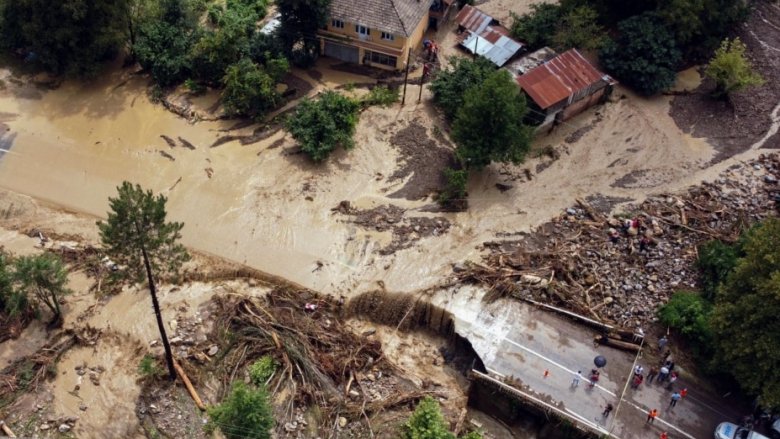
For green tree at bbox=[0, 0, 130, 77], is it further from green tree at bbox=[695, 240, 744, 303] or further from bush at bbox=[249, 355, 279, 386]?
green tree at bbox=[695, 240, 744, 303]

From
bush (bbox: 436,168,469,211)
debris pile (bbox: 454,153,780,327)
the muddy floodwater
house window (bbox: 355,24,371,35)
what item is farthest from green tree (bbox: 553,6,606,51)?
bush (bbox: 436,168,469,211)

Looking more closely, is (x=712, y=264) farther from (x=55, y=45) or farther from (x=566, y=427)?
(x=55, y=45)

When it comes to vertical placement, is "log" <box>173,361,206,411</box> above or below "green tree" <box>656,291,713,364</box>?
below

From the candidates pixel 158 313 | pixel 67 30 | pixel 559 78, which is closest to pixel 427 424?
pixel 158 313

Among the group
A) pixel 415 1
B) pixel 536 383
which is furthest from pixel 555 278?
pixel 415 1

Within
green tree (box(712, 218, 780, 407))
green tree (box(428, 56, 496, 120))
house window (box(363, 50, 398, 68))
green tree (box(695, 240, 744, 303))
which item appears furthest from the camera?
house window (box(363, 50, 398, 68))

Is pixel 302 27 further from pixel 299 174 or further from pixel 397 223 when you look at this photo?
pixel 397 223

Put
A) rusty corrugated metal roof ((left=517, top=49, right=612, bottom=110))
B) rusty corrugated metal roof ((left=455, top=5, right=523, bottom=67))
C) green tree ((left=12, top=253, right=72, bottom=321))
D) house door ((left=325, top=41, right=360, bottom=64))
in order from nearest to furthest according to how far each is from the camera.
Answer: green tree ((left=12, top=253, right=72, bottom=321)) → rusty corrugated metal roof ((left=517, top=49, right=612, bottom=110)) → house door ((left=325, top=41, right=360, bottom=64)) → rusty corrugated metal roof ((left=455, top=5, right=523, bottom=67))

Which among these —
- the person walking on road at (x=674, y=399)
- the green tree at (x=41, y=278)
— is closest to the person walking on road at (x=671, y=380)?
the person walking on road at (x=674, y=399)
